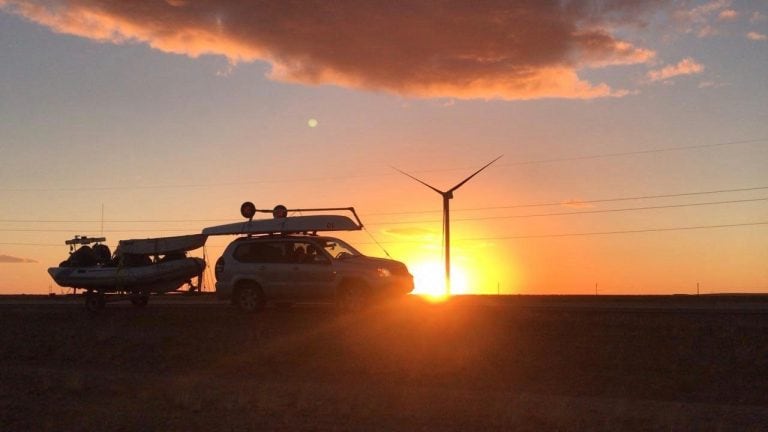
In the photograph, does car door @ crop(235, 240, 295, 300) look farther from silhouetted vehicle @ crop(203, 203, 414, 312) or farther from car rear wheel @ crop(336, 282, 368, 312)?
car rear wheel @ crop(336, 282, 368, 312)

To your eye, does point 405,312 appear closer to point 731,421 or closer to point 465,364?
point 465,364

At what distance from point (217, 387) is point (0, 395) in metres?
4.84

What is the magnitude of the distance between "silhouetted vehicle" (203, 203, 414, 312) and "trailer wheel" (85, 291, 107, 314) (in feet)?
22.8

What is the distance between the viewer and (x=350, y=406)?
15.8 meters

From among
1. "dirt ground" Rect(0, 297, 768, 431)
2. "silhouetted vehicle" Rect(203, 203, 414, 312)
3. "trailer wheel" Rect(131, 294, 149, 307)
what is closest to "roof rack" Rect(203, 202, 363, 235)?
"silhouetted vehicle" Rect(203, 203, 414, 312)

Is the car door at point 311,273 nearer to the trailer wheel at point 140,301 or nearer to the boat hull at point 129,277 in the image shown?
the boat hull at point 129,277

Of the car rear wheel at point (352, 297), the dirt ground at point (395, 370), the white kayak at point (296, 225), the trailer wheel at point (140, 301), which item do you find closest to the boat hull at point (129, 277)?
the trailer wheel at point (140, 301)

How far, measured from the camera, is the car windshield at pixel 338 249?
25.2 metres

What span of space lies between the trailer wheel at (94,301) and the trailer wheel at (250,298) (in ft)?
24.9

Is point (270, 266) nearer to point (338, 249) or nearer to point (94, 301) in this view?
point (338, 249)

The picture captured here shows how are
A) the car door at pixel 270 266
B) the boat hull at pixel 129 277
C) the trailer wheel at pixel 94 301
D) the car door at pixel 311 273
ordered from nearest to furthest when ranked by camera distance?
the car door at pixel 311 273
the car door at pixel 270 266
the boat hull at pixel 129 277
the trailer wheel at pixel 94 301

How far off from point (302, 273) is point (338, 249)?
4.38ft

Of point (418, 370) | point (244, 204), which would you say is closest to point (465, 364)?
point (418, 370)

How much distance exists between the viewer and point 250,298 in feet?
86.5
